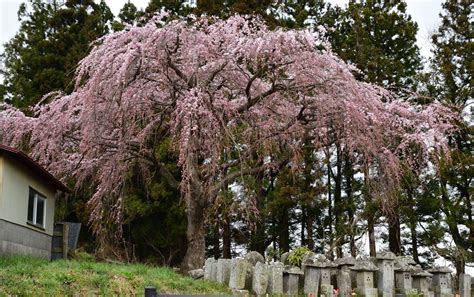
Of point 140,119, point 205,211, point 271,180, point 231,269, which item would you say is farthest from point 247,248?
point 231,269

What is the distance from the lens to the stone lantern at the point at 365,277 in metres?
9.15

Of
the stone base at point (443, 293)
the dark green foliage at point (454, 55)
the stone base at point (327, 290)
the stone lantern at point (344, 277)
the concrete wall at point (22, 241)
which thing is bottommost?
the stone base at point (443, 293)

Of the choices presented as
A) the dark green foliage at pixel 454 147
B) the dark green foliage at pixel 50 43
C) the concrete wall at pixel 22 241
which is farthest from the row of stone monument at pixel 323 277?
the dark green foliage at pixel 50 43

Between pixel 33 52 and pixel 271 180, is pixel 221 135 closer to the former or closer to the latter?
pixel 271 180

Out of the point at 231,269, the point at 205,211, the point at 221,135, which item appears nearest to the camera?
the point at 231,269

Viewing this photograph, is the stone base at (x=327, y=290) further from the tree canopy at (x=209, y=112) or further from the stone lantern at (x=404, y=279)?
the tree canopy at (x=209, y=112)

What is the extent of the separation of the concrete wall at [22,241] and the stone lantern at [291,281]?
4832mm

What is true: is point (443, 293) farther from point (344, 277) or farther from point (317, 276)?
point (317, 276)

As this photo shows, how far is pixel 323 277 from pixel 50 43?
14.5 metres

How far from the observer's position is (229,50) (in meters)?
10.9

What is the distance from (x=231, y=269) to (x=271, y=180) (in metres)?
10.4

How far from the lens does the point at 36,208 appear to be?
1215 centimetres

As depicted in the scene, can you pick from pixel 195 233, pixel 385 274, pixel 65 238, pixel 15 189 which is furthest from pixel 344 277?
pixel 65 238

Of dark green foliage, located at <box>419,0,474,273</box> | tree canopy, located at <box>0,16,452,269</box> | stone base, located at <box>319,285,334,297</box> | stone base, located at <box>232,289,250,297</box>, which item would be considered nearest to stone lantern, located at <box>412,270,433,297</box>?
stone base, located at <box>319,285,334,297</box>
